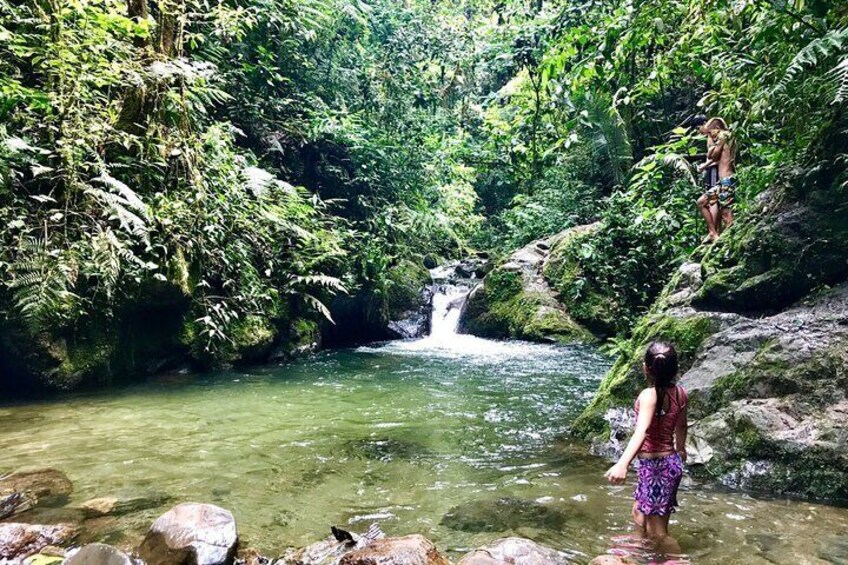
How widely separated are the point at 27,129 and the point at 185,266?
2.69 meters

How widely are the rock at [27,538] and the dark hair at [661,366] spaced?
3637 millimetres

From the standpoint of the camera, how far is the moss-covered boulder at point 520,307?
13.0m

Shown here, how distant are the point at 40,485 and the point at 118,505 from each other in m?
0.78

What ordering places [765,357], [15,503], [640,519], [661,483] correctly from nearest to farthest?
[661,483] < [640,519] < [15,503] < [765,357]

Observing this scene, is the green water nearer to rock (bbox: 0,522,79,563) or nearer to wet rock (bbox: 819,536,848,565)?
wet rock (bbox: 819,536,848,565)

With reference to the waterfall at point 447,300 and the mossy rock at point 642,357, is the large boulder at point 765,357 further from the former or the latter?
the waterfall at point 447,300

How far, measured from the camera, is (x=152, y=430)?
19.2 feet

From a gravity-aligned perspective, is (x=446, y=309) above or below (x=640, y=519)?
above

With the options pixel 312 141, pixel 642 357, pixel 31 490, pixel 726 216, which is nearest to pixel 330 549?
pixel 31 490

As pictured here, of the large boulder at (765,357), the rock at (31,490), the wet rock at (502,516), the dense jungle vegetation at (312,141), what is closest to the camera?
the wet rock at (502,516)

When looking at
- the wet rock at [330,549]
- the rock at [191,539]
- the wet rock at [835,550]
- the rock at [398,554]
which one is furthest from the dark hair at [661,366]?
the rock at [191,539]

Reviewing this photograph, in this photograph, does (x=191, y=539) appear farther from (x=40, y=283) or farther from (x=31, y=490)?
(x=40, y=283)

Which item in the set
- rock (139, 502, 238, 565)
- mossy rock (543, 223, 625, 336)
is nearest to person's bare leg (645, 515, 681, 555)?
rock (139, 502, 238, 565)

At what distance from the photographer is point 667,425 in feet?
10.7
